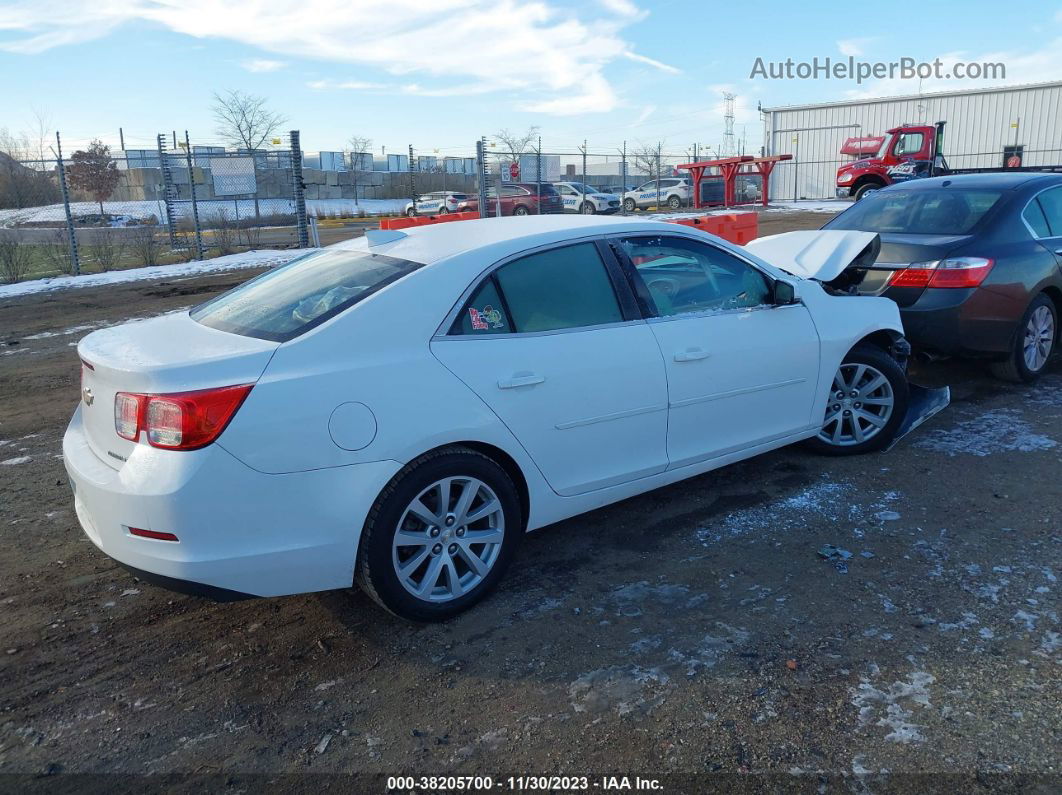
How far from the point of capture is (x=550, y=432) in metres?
3.53

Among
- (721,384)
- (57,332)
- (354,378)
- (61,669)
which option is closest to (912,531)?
(721,384)

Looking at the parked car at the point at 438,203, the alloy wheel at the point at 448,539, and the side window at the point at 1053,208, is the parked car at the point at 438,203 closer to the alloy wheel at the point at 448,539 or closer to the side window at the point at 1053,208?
the side window at the point at 1053,208

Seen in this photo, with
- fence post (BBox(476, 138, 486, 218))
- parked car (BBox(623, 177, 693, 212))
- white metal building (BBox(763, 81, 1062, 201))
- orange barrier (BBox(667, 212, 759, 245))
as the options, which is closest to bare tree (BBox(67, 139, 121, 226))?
fence post (BBox(476, 138, 486, 218))

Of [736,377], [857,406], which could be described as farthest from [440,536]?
[857,406]

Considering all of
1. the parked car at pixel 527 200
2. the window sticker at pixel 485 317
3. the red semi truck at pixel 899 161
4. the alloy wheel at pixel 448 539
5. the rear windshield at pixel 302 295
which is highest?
the red semi truck at pixel 899 161

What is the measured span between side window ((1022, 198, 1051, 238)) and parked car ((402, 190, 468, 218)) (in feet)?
88.8

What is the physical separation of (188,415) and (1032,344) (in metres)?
6.25

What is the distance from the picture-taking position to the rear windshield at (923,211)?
6.32 m

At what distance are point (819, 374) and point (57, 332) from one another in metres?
9.54

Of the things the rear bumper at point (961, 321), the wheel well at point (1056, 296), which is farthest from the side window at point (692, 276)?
the wheel well at point (1056, 296)

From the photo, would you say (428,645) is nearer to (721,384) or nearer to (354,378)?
(354,378)

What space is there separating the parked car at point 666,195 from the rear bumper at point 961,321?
101 ft

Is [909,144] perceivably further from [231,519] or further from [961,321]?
[231,519]

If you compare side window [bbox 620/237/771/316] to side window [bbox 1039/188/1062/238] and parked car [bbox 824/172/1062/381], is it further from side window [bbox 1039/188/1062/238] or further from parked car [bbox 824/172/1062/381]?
side window [bbox 1039/188/1062/238]
